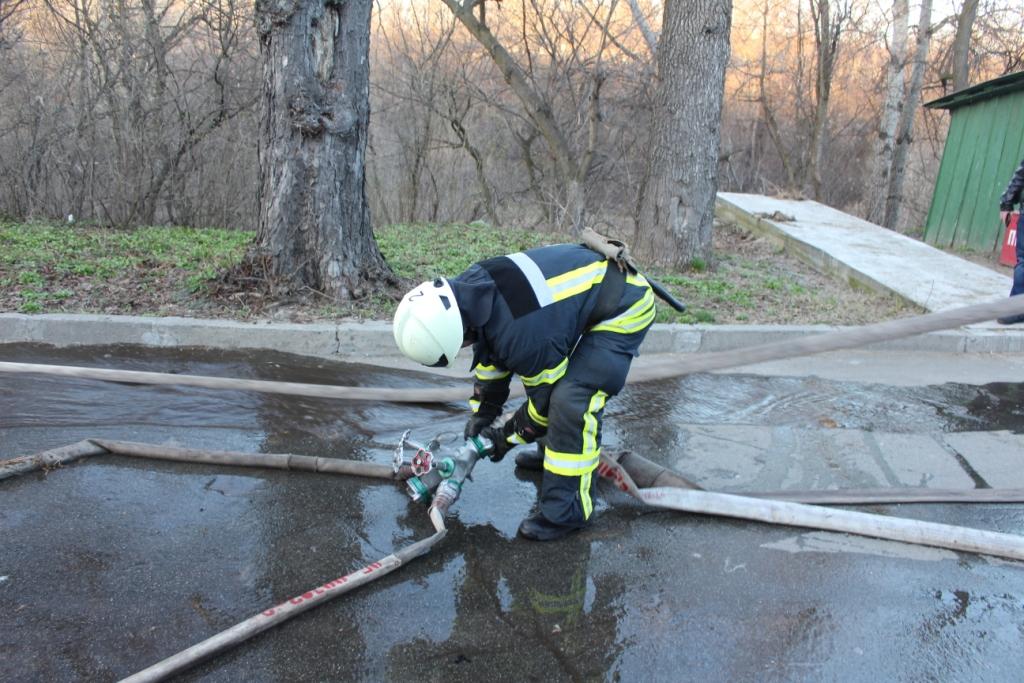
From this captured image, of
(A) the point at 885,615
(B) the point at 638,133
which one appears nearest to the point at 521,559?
(A) the point at 885,615

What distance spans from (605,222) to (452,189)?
3597 mm

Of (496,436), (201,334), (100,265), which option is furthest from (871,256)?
(100,265)

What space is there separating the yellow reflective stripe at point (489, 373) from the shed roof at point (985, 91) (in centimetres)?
1117

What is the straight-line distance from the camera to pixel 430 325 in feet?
9.76

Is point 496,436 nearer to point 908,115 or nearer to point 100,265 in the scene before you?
point 100,265

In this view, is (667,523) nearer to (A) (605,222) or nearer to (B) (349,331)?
(B) (349,331)

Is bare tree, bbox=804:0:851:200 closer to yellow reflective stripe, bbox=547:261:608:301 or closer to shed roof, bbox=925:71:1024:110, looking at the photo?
shed roof, bbox=925:71:1024:110

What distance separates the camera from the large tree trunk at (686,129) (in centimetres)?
855

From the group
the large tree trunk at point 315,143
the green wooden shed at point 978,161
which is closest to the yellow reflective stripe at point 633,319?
the large tree trunk at point 315,143

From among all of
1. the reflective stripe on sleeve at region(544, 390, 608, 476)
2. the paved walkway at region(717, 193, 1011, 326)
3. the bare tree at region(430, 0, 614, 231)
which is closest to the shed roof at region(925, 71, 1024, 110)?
the paved walkway at region(717, 193, 1011, 326)

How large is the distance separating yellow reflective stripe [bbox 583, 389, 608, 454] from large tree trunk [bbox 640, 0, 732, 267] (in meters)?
5.73

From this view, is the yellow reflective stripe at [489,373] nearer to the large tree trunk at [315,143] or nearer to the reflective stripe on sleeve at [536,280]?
the reflective stripe on sleeve at [536,280]

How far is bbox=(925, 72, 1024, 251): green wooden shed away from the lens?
37.9 ft

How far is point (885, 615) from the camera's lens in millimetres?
2877
